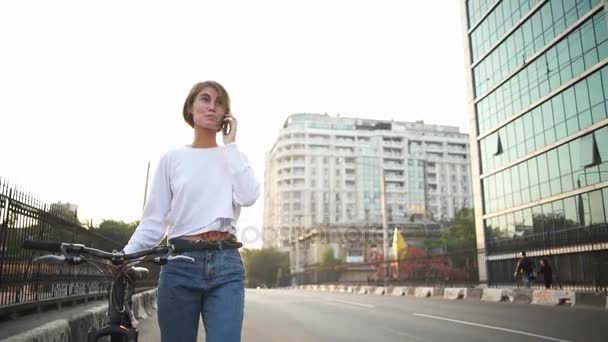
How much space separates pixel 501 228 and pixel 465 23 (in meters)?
16.7

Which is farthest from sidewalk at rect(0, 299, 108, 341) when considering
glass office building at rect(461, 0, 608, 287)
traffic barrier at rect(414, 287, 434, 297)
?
traffic barrier at rect(414, 287, 434, 297)

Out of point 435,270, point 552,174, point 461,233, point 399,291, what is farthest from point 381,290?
point 461,233

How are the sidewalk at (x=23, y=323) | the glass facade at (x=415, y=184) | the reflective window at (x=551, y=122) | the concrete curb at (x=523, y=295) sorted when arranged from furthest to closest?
the glass facade at (x=415, y=184) < the reflective window at (x=551, y=122) < the concrete curb at (x=523, y=295) < the sidewalk at (x=23, y=323)

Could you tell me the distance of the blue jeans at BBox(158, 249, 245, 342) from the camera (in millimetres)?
2461

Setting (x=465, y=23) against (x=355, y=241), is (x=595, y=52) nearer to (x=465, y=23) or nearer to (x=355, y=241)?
(x=465, y=23)

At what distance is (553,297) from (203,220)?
680 inches

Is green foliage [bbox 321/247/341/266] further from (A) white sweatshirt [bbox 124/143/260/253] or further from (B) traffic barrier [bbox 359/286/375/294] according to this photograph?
(A) white sweatshirt [bbox 124/143/260/253]

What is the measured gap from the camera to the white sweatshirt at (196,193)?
2.63m

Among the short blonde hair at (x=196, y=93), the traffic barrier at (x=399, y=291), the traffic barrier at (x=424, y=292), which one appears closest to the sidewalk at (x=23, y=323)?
the short blonde hair at (x=196, y=93)

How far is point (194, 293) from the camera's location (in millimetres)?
2496

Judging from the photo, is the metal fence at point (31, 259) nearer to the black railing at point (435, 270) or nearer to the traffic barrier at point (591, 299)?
the traffic barrier at point (591, 299)

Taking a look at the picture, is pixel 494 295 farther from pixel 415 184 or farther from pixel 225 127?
pixel 415 184

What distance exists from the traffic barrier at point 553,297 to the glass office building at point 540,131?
390cm

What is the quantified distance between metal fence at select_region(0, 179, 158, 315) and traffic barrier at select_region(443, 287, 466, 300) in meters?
16.3
